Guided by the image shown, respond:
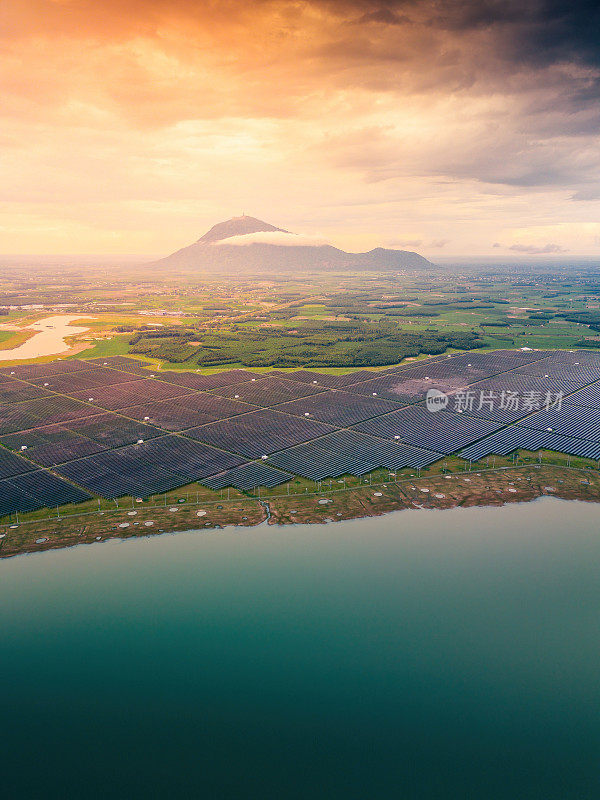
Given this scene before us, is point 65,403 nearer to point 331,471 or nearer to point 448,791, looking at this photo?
point 331,471

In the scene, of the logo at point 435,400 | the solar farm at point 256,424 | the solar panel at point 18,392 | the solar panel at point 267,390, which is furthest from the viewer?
the solar panel at point 267,390

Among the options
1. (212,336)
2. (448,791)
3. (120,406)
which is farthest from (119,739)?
(212,336)

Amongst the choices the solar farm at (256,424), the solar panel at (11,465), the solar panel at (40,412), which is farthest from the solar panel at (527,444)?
the solar panel at (40,412)

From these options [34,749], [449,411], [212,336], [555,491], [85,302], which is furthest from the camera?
[85,302]

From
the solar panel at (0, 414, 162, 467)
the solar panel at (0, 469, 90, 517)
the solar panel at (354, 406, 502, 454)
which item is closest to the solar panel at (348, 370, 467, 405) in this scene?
the solar panel at (354, 406, 502, 454)

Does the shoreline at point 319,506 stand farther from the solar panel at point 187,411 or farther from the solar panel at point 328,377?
the solar panel at point 328,377

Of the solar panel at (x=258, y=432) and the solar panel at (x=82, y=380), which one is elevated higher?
the solar panel at (x=82, y=380)

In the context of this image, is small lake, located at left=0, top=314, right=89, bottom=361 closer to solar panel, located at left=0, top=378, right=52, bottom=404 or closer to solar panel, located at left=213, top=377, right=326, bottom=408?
solar panel, located at left=0, top=378, right=52, bottom=404
